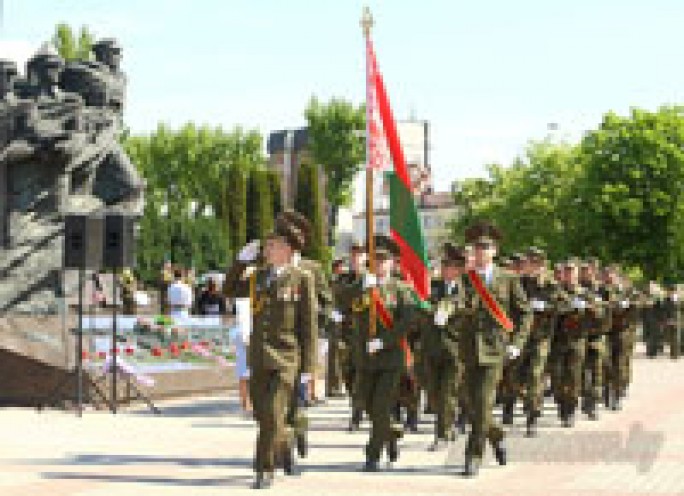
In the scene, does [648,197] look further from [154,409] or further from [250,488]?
[250,488]

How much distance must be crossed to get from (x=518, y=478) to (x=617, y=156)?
5631cm

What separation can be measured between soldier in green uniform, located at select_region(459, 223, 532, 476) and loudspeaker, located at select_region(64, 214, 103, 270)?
8.13 m

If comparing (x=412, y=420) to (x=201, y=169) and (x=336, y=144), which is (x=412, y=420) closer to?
(x=201, y=169)

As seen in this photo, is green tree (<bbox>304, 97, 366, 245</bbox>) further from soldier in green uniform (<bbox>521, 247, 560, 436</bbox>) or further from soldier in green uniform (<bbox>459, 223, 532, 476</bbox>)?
soldier in green uniform (<bbox>459, 223, 532, 476</bbox>)

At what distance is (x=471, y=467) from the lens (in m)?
12.2

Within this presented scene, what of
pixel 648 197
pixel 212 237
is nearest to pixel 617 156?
pixel 648 197

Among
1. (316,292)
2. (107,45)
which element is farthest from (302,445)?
(107,45)

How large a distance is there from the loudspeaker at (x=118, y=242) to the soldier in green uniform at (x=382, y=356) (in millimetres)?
7190

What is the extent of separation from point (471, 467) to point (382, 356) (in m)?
1.25

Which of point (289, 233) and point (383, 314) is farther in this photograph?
point (383, 314)

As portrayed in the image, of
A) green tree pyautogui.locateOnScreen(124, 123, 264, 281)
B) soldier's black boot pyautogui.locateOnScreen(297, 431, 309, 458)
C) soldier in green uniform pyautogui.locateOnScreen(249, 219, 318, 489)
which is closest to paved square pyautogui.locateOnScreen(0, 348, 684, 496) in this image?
soldier's black boot pyautogui.locateOnScreen(297, 431, 309, 458)

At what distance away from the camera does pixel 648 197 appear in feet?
216

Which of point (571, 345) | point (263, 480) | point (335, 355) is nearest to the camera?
point (263, 480)

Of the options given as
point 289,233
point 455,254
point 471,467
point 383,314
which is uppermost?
point 289,233
